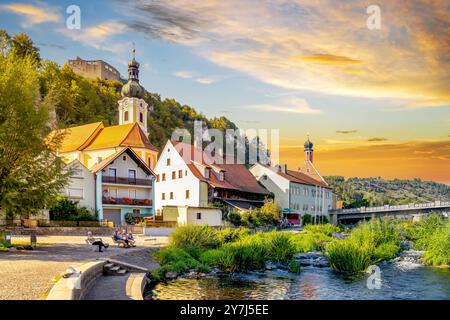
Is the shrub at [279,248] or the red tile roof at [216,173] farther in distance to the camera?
the red tile roof at [216,173]

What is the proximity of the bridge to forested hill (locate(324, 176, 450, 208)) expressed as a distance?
164cm

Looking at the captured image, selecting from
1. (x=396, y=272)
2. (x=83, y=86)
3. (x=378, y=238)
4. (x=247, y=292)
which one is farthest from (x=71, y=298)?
(x=83, y=86)

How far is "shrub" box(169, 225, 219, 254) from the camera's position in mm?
25234

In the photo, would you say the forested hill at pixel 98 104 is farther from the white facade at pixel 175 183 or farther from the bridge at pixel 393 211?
the bridge at pixel 393 211

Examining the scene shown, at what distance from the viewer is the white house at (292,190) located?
69500 millimetres

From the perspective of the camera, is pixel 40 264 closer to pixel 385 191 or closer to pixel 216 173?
pixel 216 173

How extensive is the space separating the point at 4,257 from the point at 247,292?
959 centimetres

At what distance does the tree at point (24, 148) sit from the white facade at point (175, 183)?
3023 cm

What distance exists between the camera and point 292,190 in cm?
7075

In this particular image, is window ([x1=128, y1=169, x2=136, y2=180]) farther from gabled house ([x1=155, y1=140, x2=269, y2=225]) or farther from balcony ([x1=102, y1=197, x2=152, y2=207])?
gabled house ([x1=155, y1=140, x2=269, y2=225])

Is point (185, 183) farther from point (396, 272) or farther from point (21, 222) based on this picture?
point (396, 272)

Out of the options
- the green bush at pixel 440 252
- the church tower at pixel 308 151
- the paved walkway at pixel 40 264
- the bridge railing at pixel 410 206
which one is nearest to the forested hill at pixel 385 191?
the bridge railing at pixel 410 206

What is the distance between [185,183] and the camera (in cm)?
5297

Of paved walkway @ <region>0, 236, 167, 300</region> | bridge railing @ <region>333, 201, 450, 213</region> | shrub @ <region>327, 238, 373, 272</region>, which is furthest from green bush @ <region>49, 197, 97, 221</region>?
bridge railing @ <region>333, 201, 450, 213</region>
